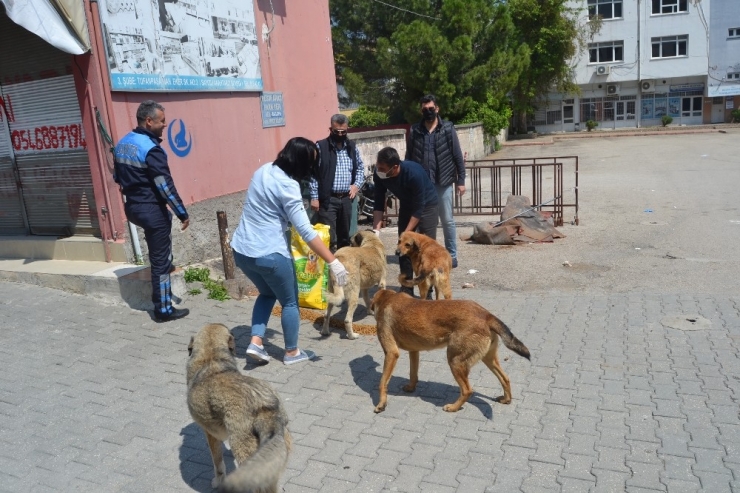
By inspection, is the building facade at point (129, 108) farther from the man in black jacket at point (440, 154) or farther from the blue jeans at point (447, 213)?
the blue jeans at point (447, 213)

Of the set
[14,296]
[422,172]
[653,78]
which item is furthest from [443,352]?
[653,78]

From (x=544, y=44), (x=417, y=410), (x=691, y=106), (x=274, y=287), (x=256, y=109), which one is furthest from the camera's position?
(x=691, y=106)

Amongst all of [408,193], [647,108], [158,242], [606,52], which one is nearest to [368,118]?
[606,52]

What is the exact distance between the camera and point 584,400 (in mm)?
4605

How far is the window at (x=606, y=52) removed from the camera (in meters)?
45.4

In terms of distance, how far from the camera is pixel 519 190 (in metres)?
12.8

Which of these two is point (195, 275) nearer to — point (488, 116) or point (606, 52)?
point (488, 116)

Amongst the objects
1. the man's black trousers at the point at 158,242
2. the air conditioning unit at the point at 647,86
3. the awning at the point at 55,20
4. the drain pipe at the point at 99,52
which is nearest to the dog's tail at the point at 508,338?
the man's black trousers at the point at 158,242

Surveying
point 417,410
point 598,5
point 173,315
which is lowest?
point 417,410

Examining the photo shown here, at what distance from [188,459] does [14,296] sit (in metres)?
4.53

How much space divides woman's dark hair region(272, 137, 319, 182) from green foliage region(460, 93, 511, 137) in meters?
25.6

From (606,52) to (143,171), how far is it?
153 feet

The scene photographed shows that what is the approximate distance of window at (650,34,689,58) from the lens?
145 feet

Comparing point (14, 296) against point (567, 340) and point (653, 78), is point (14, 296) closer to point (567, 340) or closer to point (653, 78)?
point (567, 340)
